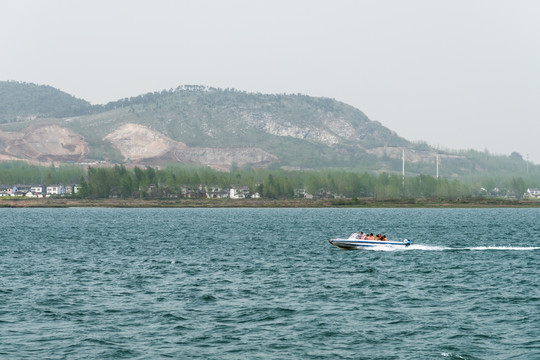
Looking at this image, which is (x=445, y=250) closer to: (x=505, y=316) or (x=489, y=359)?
(x=505, y=316)

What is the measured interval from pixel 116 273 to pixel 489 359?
4857 cm

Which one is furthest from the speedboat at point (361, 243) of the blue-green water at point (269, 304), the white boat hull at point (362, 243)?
the blue-green water at point (269, 304)

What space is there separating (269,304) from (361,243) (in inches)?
2030

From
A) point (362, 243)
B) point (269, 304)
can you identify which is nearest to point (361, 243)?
point (362, 243)

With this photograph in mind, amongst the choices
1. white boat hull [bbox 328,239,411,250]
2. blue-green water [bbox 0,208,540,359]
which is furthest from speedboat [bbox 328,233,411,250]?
blue-green water [bbox 0,208,540,359]

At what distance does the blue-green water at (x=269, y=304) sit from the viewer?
45062mm

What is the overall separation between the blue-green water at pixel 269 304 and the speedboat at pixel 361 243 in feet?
5.02

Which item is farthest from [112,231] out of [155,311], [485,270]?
[155,311]

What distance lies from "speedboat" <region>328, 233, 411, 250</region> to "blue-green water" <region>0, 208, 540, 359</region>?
153 centimetres

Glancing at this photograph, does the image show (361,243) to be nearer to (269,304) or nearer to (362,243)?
(362,243)

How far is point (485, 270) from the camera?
85.1 metres

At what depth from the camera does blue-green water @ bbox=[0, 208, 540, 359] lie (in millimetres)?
45062

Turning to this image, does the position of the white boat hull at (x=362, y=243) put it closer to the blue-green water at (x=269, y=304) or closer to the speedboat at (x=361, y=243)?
the speedboat at (x=361, y=243)

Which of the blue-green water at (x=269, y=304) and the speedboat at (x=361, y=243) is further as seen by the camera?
the speedboat at (x=361, y=243)
